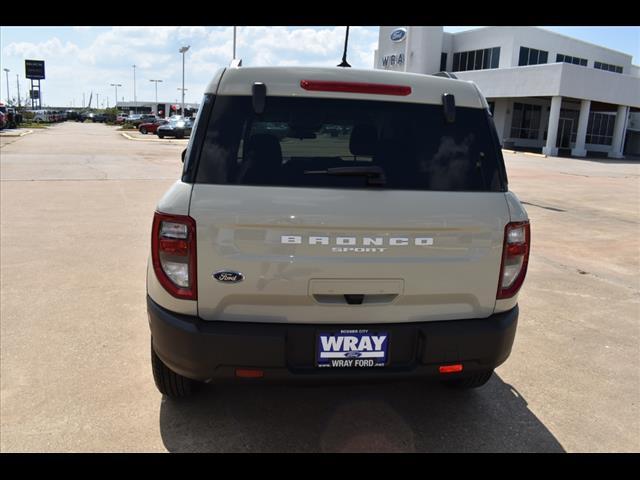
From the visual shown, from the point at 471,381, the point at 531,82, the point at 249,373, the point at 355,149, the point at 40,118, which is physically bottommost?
the point at 471,381

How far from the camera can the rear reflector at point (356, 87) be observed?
8.70ft

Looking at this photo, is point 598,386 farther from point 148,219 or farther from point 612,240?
point 148,219

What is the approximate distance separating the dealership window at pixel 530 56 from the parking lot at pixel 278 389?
41.0m

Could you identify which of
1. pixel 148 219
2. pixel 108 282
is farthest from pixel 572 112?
pixel 108 282

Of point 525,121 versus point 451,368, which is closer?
point 451,368

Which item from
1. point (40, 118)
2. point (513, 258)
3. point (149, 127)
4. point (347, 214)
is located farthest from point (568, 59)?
point (40, 118)

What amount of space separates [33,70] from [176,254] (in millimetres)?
107742

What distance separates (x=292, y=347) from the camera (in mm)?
2520

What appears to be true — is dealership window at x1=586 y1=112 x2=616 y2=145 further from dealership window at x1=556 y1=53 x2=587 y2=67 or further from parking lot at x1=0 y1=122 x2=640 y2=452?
parking lot at x1=0 y1=122 x2=640 y2=452

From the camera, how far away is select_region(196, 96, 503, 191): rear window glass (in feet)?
8.33

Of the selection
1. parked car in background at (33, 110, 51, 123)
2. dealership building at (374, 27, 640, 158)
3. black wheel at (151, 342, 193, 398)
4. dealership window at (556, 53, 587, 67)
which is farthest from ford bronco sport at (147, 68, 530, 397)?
parked car in background at (33, 110, 51, 123)

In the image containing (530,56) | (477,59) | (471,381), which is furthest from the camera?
(477,59)

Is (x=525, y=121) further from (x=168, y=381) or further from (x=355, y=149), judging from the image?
(x=168, y=381)

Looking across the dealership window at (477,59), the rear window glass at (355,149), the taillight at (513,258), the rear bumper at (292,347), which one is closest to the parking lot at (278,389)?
the rear bumper at (292,347)
